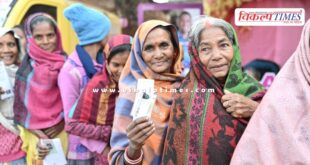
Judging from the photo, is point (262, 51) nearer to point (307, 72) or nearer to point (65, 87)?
point (65, 87)

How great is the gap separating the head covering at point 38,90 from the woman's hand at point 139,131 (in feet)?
4.21

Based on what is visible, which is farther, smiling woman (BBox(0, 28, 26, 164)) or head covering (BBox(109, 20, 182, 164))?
smiling woman (BBox(0, 28, 26, 164))

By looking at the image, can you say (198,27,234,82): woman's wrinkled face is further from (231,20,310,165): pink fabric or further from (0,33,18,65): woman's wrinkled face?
(0,33,18,65): woman's wrinkled face

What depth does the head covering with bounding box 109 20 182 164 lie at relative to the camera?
1.82m

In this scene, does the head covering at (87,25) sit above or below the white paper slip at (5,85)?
above

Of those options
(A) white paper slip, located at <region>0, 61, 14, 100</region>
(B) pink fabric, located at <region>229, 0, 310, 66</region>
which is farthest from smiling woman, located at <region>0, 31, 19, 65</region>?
(B) pink fabric, located at <region>229, 0, 310, 66</region>

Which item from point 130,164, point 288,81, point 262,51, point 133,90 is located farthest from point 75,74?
point 262,51

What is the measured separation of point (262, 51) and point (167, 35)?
2113 mm

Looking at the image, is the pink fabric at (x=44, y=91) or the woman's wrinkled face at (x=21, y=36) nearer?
the pink fabric at (x=44, y=91)

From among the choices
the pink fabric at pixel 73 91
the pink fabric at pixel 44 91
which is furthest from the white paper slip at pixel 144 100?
the pink fabric at pixel 44 91

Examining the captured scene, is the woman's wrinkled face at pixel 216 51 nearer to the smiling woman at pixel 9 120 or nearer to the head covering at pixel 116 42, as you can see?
the head covering at pixel 116 42

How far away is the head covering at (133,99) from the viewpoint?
5.98 feet

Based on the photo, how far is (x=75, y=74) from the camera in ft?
8.79

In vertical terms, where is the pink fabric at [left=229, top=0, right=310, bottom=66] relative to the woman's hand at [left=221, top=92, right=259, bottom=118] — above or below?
above
